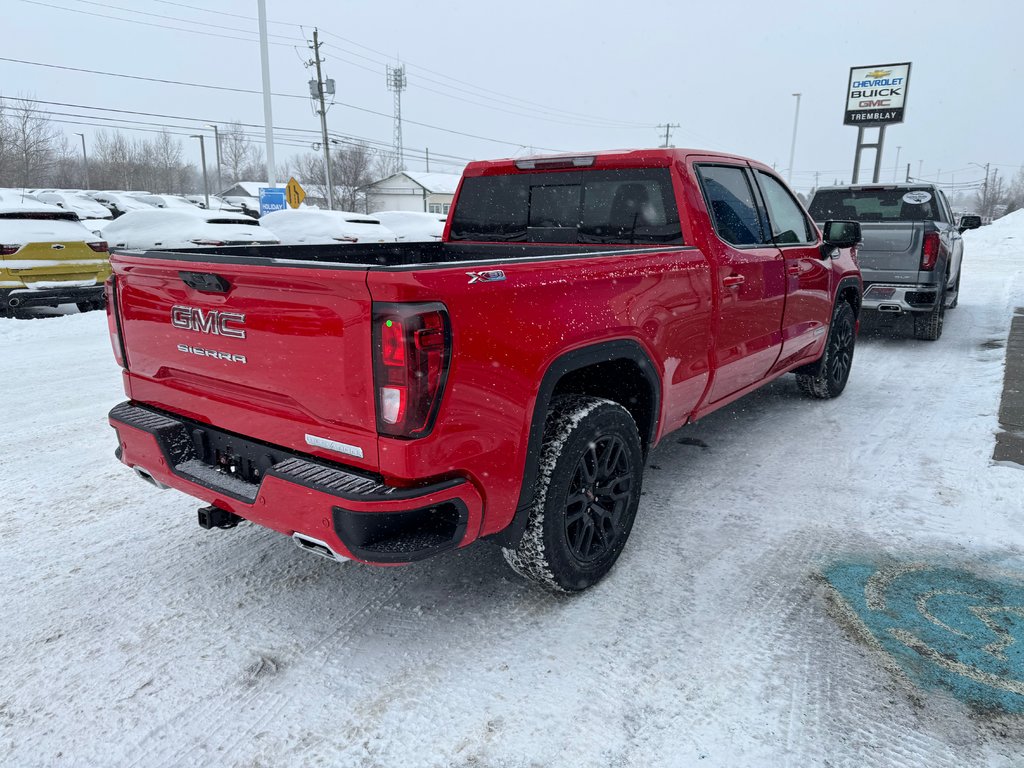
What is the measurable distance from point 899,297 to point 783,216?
166 inches

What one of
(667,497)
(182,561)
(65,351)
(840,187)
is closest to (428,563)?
(182,561)

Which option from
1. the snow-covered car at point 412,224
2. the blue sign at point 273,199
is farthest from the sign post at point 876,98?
the blue sign at point 273,199

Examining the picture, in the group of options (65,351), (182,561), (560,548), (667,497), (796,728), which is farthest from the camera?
(65,351)

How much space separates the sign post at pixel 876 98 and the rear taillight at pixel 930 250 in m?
22.1

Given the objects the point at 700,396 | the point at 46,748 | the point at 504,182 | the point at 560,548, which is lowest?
the point at 46,748

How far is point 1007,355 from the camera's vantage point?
7.67 meters

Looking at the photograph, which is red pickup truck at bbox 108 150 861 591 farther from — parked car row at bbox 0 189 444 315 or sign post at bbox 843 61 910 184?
sign post at bbox 843 61 910 184

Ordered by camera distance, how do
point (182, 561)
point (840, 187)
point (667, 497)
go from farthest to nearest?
point (840, 187) → point (667, 497) → point (182, 561)

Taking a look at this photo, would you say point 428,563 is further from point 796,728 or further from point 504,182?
point 504,182

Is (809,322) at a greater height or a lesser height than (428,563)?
greater

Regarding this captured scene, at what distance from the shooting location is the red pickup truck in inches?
84.4

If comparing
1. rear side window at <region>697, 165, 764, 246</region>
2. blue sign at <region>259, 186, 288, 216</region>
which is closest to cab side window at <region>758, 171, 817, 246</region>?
rear side window at <region>697, 165, 764, 246</region>

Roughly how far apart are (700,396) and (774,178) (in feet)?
6.51

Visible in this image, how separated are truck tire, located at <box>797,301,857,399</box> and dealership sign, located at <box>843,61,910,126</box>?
26.1 metres
